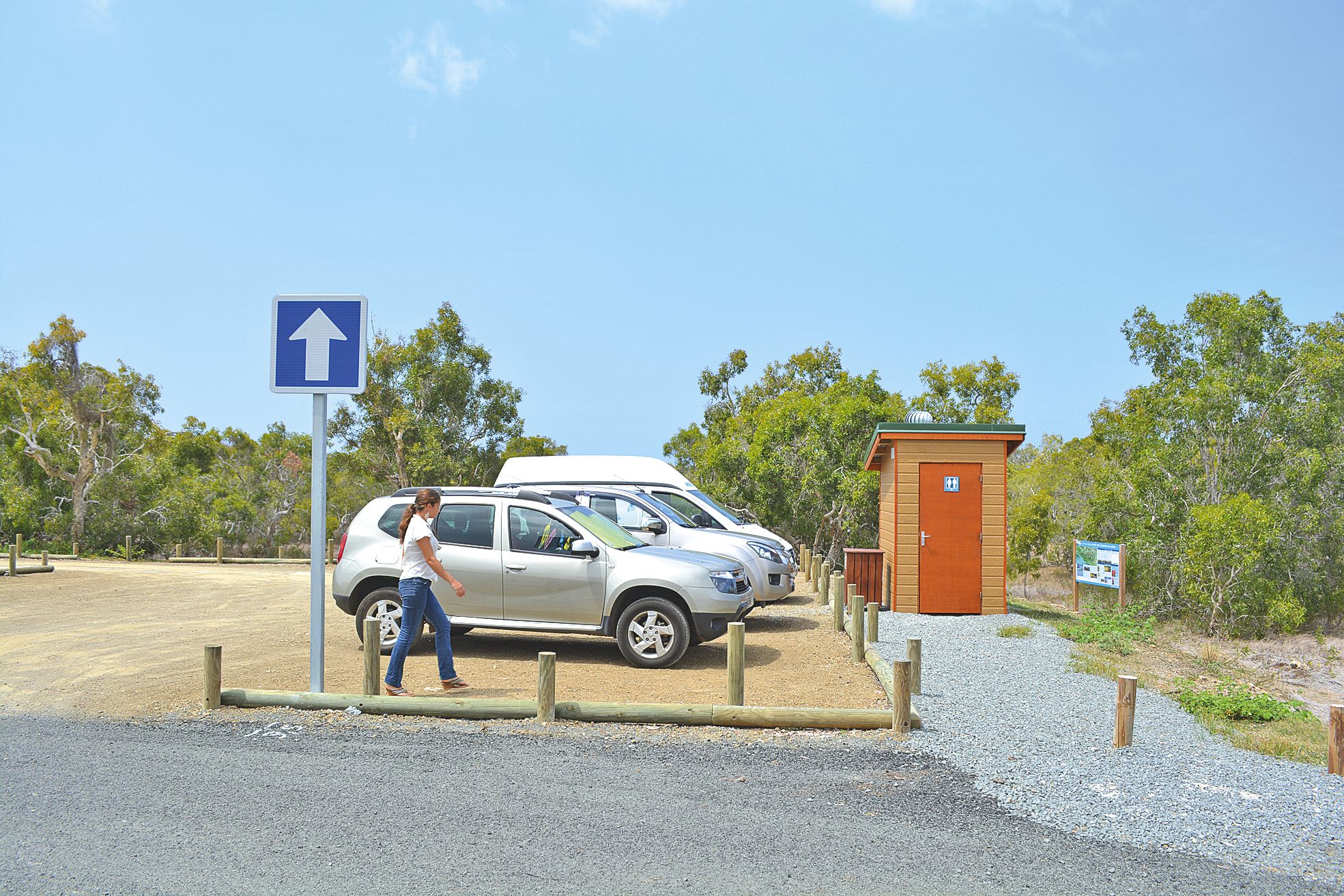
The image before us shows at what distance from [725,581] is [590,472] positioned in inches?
290

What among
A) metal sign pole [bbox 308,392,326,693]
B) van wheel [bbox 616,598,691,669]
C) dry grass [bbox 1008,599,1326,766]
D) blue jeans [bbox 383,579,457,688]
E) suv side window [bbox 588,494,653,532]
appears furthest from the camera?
suv side window [bbox 588,494,653,532]

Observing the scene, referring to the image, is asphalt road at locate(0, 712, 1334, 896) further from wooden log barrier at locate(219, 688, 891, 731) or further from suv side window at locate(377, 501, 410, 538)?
suv side window at locate(377, 501, 410, 538)

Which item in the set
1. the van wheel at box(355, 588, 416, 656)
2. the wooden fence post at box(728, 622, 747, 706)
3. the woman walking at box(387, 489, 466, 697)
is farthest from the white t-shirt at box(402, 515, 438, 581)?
the wooden fence post at box(728, 622, 747, 706)

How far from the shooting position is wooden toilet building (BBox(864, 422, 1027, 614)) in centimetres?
1515

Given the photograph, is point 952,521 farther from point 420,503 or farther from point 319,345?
point 319,345

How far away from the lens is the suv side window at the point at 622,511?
1423 cm

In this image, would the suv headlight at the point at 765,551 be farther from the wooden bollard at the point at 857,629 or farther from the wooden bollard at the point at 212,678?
the wooden bollard at the point at 212,678

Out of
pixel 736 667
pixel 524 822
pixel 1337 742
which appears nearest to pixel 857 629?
pixel 736 667

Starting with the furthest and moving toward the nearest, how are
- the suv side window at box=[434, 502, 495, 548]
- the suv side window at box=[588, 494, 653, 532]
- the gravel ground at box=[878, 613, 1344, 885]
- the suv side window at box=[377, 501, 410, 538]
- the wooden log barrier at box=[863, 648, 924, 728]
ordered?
the suv side window at box=[588, 494, 653, 532]
the suv side window at box=[377, 501, 410, 538]
the suv side window at box=[434, 502, 495, 548]
the wooden log barrier at box=[863, 648, 924, 728]
the gravel ground at box=[878, 613, 1344, 885]

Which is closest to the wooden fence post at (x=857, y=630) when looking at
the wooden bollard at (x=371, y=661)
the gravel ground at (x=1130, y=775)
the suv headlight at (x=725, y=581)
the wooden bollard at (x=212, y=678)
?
the gravel ground at (x=1130, y=775)

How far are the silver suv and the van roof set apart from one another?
593cm

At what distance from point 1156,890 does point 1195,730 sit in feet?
13.2

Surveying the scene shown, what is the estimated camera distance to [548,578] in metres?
9.66

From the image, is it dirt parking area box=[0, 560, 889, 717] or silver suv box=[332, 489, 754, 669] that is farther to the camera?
silver suv box=[332, 489, 754, 669]
